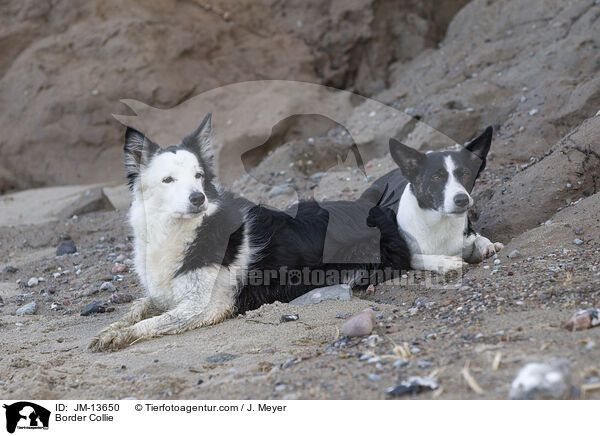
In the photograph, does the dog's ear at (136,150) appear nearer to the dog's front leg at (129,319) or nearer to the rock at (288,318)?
the dog's front leg at (129,319)

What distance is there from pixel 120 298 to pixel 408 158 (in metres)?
2.70

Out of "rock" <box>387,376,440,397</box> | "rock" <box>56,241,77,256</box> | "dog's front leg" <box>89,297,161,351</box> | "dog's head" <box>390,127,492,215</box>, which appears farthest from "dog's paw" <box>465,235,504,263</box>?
"rock" <box>56,241,77,256</box>

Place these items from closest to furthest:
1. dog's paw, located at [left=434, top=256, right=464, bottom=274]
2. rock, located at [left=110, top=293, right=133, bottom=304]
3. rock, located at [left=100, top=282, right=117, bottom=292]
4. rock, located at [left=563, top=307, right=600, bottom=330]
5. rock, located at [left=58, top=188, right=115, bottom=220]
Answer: rock, located at [left=563, top=307, right=600, bottom=330]
dog's paw, located at [left=434, top=256, right=464, bottom=274]
rock, located at [left=110, top=293, right=133, bottom=304]
rock, located at [left=100, top=282, right=117, bottom=292]
rock, located at [left=58, top=188, right=115, bottom=220]

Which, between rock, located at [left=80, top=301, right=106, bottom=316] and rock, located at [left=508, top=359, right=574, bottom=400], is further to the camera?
rock, located at [left=80, top=301, right=106, bottom=316]

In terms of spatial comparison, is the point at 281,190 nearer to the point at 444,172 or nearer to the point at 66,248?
the point at 66,248

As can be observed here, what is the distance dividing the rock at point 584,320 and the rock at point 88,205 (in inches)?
277

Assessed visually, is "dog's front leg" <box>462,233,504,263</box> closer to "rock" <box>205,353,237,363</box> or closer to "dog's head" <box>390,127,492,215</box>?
"dog's head" <box>390,127,492,215</box>

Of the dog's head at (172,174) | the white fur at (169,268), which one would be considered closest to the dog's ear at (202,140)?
the dog's head at (172,174)

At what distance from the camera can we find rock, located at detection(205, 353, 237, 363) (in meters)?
3.87

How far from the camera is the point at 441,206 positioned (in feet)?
16.2

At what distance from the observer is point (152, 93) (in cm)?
1059

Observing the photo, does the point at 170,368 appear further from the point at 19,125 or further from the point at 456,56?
the point at 19,125

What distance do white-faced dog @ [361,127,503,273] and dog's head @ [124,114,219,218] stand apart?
1.46 meters
